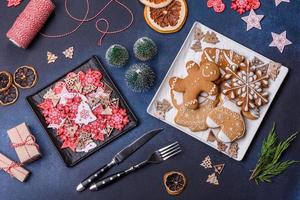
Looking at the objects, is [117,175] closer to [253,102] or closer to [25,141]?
[25,141]

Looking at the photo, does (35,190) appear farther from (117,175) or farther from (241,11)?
(241,11)

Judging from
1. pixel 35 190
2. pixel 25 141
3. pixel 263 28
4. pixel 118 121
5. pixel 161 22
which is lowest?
pixel 35 190

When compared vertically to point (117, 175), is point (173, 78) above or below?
above

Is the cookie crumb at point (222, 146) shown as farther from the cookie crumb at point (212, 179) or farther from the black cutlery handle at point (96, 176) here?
the black cutlery handle at point (96, 176)

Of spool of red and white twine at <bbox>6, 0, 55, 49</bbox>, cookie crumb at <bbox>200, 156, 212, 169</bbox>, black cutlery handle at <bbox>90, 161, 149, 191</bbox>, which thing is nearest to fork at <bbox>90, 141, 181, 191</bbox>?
black cutlery handle at <bbox>90, 161, 149, 191</bbox>

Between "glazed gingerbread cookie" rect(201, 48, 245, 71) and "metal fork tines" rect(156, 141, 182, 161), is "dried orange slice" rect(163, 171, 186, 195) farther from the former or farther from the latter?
"glazed gingerbread cookie" rect(201, 48, 245, 71)

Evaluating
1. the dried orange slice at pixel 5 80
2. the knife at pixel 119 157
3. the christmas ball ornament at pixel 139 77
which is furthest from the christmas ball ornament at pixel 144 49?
the dried orange slice at pixel 5 80

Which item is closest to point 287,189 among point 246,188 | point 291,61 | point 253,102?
point 246,188
